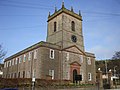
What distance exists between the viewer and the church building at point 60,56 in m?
30.0

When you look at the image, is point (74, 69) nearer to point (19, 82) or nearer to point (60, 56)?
point (60, 56)

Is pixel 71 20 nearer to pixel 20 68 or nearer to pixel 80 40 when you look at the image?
pixel 80 40

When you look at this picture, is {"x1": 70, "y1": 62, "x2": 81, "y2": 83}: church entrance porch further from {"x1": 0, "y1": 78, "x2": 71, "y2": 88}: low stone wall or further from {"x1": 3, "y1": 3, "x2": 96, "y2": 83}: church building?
{"x1": 0, "y1": 78, "x2": 71, "y2": 88}: low stone wall

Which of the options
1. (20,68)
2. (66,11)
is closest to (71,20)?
(66,11)

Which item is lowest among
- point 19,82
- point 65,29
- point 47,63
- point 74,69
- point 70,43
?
point 19,82

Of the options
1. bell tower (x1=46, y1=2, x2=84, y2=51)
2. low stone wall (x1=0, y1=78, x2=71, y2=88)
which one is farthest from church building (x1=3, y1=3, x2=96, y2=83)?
low stone wall (x1=0, y1=78, x2=71, y2=88)

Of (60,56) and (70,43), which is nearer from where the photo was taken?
(60,56)

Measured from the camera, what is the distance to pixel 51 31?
3847cm

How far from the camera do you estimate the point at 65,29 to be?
1384 inches

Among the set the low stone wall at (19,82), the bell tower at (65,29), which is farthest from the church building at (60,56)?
the low stone wall at (19,82)

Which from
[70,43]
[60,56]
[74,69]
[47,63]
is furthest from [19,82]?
[70,43]

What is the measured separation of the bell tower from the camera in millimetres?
34625

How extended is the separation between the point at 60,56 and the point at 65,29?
7022 mm

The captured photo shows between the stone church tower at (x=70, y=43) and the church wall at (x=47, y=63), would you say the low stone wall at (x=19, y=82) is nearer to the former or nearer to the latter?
the church wall at (x=47, y=63)
